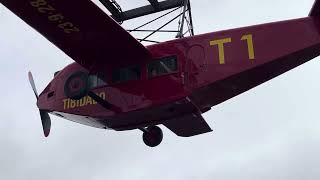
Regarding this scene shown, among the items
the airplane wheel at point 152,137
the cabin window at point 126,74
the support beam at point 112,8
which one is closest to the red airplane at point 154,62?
the cabin window at point 126,74

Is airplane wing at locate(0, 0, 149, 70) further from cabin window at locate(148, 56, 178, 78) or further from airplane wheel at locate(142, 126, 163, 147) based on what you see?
airplane wheel at locate(142, 126, 163, 147)

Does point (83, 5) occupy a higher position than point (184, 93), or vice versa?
point (83, 5)

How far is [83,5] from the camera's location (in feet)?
65.5

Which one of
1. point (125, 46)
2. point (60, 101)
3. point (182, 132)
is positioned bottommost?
point (182, 132)

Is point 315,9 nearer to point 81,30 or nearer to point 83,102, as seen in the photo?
point 81,30

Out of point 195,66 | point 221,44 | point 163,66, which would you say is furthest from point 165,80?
point 221,44

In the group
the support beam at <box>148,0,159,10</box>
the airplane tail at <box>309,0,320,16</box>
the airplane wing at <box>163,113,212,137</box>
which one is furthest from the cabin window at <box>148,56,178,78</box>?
the airplane tail at <box>309,0,320,16</box>

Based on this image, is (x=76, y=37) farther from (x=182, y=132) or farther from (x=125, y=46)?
(x=182, y=132)

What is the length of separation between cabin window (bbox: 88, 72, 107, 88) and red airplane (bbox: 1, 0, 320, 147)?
32 millimetres

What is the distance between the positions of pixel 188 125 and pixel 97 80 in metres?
3.40

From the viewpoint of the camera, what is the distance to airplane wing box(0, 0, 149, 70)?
20.1 m

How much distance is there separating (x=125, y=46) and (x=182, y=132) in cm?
416

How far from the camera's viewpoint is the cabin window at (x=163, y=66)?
21.0 meters

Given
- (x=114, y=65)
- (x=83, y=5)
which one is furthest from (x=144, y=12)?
(x=83, y=5)
